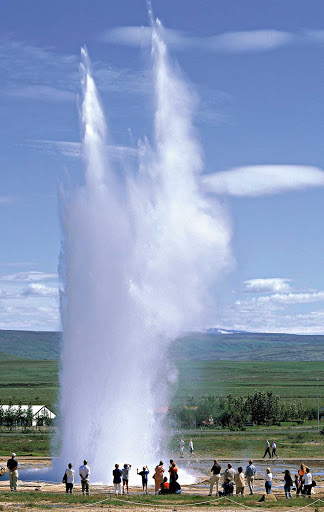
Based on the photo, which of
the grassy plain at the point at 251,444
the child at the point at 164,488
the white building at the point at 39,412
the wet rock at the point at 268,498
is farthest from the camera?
the white building at the point at 39,412

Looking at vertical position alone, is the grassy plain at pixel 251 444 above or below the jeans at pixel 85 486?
above

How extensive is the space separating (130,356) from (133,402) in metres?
2.34

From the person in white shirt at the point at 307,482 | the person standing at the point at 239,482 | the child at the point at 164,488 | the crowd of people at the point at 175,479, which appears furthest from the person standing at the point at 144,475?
the person in white shirt at the point at 307,482

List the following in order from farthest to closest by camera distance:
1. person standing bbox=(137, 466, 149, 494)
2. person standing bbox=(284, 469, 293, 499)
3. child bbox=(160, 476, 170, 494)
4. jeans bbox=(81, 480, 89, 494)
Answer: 1. person standing bbox=(137, 466, 149, 494)
2. child bbox=(160, 476, 170, 494)
3. person standing bbox=(284, 469, 293, 499)
4. jeans bbox=(81, 480, 89, 494)

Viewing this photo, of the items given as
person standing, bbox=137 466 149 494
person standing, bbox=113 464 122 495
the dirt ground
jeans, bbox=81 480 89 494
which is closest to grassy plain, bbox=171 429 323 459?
the dirt ground

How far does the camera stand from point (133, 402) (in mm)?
41531

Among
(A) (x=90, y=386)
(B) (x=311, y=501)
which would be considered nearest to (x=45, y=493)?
(A) (x=90, y=386)

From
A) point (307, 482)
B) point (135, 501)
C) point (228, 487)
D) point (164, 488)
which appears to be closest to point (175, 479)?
point (164, 488)

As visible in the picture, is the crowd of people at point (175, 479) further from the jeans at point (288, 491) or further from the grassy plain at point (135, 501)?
the grassy plain at point (135, 501)

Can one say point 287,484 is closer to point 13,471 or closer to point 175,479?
point 175,479

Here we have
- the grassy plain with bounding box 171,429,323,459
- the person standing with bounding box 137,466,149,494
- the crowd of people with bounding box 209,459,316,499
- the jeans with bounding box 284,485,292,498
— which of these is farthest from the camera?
the grassy plain with bounding box 171,429,323,459

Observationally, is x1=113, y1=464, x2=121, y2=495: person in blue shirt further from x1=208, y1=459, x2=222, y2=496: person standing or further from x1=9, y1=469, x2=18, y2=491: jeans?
x1=9, y1=469, x2=18, y2=491: jeans

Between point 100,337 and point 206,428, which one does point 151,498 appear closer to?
point 100,337

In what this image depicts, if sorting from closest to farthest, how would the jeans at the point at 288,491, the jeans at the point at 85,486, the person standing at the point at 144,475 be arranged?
the jeans at the point at 85,486, the jeans at the point at 288,491, the person standing at the point at 144,475
